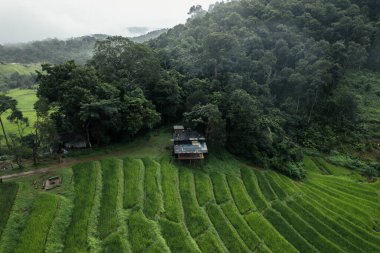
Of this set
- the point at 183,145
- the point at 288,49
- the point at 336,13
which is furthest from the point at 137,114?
the point at 336,13

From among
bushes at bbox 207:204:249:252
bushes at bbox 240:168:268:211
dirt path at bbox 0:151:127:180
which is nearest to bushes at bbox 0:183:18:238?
dirt path at bbox 0:151:127:180

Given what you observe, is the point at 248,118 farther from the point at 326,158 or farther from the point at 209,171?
the point at 326,158

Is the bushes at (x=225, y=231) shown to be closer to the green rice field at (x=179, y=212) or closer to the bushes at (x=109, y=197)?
the green rice field at (x=179, y=212)

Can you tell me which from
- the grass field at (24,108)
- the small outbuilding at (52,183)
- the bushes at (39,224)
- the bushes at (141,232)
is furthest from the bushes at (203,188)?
the grass field at (24,108)

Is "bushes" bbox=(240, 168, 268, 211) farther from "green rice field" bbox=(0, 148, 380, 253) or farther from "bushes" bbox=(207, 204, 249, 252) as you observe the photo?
"bushes" bbox=(207, 204, 249, 252)

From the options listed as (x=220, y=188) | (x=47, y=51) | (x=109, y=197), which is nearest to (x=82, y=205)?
(x=109, y=197)
